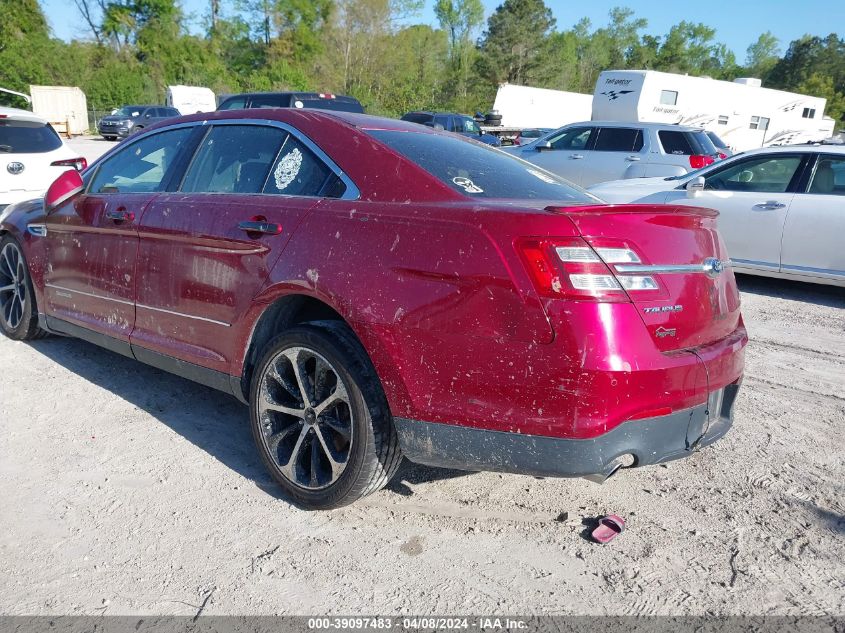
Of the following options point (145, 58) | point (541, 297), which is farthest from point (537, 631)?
point (145, 58)

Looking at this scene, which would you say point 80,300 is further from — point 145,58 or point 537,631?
point 145,58

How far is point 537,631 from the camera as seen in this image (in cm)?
231

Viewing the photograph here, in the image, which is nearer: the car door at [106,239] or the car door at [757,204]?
the car door at [106,239]

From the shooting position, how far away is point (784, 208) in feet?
23.8

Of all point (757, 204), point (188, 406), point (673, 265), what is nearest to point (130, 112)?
point (757, 204)

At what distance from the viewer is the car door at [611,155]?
1253cm

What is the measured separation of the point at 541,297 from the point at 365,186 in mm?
972

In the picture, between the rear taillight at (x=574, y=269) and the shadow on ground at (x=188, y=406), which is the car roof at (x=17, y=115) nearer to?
the shadow on ground at (x=188, y=406)

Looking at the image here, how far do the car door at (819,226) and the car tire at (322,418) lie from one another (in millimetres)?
5853

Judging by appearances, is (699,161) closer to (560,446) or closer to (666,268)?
(666,268)

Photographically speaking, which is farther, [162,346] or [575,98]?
[575,98]

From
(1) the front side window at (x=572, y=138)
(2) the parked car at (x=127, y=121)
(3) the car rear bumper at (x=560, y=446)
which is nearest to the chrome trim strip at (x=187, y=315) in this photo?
(3) the car rear bumper at (x=560, y=446)

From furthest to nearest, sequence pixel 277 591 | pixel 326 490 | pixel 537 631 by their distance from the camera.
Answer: pixel 326 490
pixel 277 591
pixel 537 631

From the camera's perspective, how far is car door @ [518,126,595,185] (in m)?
13.2
